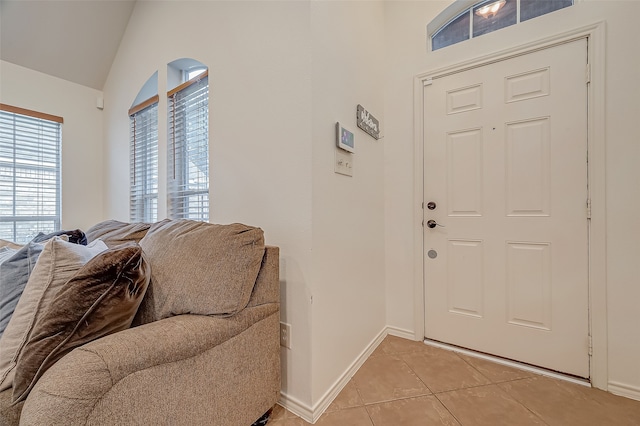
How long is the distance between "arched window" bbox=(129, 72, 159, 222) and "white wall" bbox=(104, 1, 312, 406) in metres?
0.73

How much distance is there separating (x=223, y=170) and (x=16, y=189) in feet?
7.73

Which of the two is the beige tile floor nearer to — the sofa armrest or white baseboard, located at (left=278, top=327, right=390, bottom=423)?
white baseboard, located at (left=278, top=327, right=390, bottom=423)

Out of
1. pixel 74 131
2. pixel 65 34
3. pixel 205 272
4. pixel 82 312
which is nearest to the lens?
pixel 82 312

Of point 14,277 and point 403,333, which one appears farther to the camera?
point 403,333

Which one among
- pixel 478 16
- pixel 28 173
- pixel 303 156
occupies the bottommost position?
pixel 303 156

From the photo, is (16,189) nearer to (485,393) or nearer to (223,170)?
(223,170)

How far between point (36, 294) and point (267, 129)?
3.64 ft

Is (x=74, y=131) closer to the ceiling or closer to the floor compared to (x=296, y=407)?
closer to the ceiling

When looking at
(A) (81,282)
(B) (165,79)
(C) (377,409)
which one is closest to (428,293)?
(C) (377,409)

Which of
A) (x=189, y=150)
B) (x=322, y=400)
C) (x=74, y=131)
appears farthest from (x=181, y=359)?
(x=74, y=131)

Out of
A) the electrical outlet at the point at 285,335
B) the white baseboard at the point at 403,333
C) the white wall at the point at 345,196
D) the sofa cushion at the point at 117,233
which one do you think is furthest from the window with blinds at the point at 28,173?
the white baseboard at the point at 403,333

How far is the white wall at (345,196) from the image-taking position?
1336 millimetres

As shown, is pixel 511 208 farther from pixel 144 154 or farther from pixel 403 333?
pixel 144 154

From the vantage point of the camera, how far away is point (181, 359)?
874 mm
